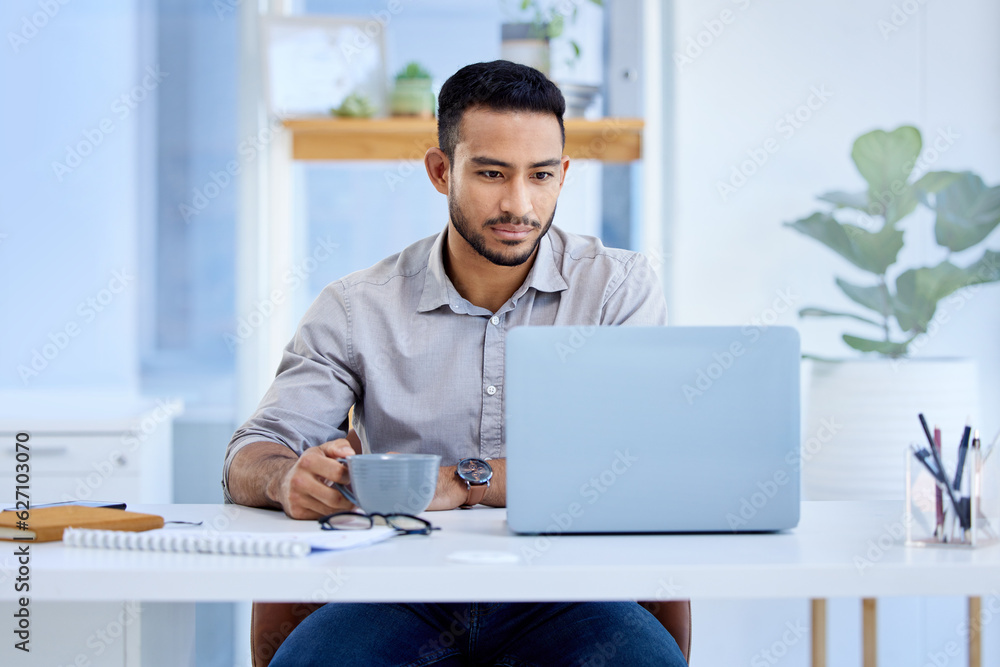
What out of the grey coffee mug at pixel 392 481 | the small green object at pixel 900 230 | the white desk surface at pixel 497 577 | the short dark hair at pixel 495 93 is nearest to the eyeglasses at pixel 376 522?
the grey coffee mug at pixel 392 481

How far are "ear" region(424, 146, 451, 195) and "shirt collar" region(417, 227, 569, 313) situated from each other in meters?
0.15

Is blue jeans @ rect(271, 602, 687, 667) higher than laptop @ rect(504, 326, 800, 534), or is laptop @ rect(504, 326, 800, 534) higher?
laptop @ rect(504, 326, 800, 534)

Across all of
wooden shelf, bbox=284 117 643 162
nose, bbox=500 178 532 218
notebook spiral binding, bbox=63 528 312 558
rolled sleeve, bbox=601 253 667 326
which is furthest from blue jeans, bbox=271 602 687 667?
wooden shelf, bbox=284 117 643 162

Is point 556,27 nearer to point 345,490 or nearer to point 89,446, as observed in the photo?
point 89,446

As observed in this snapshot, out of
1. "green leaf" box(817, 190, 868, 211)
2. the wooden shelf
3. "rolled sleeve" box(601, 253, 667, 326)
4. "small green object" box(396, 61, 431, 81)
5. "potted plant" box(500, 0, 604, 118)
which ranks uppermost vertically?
"potted plant" box(500, 0, 604, 118)

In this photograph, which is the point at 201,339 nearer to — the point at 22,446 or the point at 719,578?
the point at 22,446

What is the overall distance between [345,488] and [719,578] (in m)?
0.46

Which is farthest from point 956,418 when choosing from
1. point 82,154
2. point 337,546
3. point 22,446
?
point 82,154

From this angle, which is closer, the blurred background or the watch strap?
the watch strap

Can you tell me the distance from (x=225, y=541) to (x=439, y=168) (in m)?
1.00

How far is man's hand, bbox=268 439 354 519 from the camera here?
106cm

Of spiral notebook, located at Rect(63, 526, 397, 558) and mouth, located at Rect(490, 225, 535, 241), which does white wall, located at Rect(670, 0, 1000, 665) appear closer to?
mouth, located at Rect(490, 225, 535, 241)

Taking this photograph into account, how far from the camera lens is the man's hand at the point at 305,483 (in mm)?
1062

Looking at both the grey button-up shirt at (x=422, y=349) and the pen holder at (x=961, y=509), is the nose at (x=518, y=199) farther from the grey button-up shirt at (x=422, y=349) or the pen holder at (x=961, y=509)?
the pen holder at (x=961, y=509)
